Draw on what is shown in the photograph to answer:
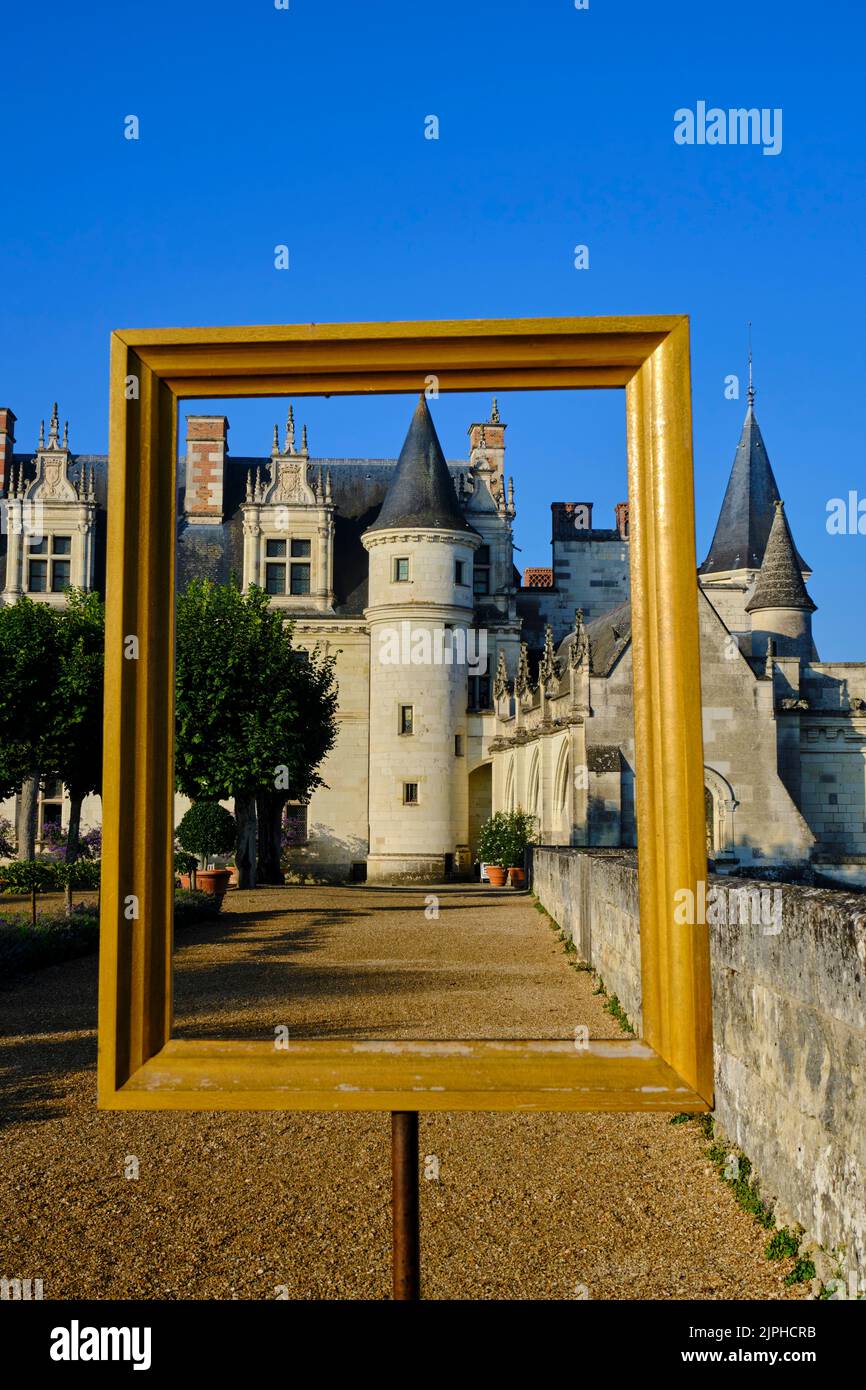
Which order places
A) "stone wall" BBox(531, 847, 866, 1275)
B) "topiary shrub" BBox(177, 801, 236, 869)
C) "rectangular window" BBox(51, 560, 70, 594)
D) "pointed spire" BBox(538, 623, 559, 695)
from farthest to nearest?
1. "rectangular window" BBox(51, 560, 70, 594)
2. "pointed spire" BBox(538, 623, 559, 695)
3. "topiary shrub" BBox(177, 801, 236, 869)
4. "stone wall" BBox(531, 847, 866, 1275)

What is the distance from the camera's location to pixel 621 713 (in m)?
20.6

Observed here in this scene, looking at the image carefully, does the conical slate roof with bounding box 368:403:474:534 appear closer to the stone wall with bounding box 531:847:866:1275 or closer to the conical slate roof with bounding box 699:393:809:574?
the conical slate roof with bounding box 699:393:809:574

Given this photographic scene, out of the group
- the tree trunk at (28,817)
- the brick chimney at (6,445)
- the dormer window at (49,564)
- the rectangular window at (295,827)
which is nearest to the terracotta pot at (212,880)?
the tree trunk at (28,817)

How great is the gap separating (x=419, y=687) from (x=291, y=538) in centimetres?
588

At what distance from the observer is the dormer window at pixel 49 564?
1265 inches

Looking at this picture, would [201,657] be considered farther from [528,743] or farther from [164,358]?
[164,358]

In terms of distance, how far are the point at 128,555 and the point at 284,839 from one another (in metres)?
29.7

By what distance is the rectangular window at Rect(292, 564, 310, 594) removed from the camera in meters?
32.5

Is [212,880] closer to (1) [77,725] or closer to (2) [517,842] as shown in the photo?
(1) [77,725]

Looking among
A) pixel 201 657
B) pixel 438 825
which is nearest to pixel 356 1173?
pixel 201 657

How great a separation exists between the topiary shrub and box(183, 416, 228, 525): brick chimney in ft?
43.5

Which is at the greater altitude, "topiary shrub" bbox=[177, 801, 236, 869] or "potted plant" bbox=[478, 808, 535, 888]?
"topiary shrub" bbox=[177, 801, 236, 869]

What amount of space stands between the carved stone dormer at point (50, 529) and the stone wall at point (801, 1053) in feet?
94.9

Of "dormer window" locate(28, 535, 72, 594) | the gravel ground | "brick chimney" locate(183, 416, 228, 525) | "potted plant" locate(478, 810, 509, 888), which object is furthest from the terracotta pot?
"brick chimney" locate(183, 416, 228, 525)
